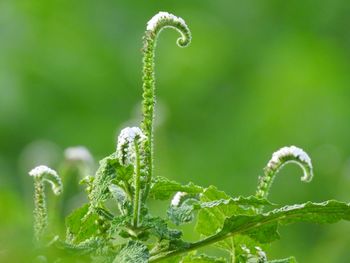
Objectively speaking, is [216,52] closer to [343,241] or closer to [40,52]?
[40,52]

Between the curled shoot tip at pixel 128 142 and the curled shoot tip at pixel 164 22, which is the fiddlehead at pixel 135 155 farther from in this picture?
the curled shoot tip at pixel 164 22

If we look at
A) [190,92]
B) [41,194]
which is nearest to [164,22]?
[41,194]

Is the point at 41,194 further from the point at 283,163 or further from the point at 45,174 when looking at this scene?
the point at 283,163

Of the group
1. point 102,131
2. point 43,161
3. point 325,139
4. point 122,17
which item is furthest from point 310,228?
point 122,17

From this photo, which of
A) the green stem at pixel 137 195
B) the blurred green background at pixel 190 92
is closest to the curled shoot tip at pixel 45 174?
the green stem at pixel 137 195

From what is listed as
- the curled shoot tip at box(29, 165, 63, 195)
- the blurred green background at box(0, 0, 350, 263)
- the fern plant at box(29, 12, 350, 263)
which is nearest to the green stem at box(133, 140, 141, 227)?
the fern plant at box(29, 12, 350, 263)
